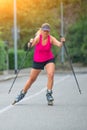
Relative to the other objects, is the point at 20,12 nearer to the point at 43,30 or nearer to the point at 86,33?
the point at 86,33

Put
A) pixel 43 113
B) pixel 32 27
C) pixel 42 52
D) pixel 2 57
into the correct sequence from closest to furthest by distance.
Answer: pixel 43 113 < pixel 42 52 < pixel 2 57 < pixel 32 27

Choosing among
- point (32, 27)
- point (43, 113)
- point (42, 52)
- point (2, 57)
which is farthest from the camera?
point (32, 27)

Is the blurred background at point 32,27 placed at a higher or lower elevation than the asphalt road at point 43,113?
lower

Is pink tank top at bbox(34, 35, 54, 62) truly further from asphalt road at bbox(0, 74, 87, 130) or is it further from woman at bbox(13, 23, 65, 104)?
asphalt road at bbox(0, 74, 87, 130)

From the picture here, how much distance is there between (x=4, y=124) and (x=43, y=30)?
4.30 meters

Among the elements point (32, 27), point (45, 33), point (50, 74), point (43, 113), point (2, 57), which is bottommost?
point (32, 27)

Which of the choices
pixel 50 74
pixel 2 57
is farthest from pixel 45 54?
pixel 2 57

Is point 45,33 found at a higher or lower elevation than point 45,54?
higher

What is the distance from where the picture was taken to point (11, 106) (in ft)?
50.9

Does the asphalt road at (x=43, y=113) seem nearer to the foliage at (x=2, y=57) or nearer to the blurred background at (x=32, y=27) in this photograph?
the foliage at (x=2, y=57)

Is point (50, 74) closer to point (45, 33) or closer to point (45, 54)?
point (45, 54)

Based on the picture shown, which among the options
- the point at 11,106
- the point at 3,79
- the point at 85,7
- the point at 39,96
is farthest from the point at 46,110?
the point at 85,7

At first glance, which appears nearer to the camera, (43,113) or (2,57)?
(43,113)

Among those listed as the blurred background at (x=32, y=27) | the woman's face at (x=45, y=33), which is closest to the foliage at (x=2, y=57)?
the blurred background at (x=32, y=27)
